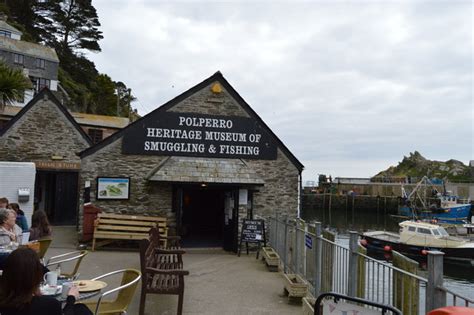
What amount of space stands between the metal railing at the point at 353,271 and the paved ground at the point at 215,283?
675mm

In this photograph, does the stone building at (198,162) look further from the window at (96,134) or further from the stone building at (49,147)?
the window at (96,134)

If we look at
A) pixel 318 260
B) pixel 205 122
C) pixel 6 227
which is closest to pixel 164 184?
pixel 205 122

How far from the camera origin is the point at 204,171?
45.2ft

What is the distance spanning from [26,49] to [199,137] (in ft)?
117

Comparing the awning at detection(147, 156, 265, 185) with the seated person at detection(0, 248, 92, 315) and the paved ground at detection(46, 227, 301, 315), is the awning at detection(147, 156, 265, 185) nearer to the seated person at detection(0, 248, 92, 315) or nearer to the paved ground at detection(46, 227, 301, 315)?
the paved ground at detection(46, 227, 301, 315)

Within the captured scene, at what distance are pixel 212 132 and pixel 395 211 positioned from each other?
153ft

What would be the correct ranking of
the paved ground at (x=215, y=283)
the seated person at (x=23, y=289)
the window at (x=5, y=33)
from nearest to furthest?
the seated person at (x=23, y=289) < the paved ground at (x=215, y=283) < the window at (x=5, y=33)

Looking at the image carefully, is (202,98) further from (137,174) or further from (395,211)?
(395,211)

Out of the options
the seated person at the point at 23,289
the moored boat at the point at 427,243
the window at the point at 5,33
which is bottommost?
the moored boat at the point at 427,243

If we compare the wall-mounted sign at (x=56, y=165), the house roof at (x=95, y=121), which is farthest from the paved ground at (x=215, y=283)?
the house roof at (x=95, y=121)

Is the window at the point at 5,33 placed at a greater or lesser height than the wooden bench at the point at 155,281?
greater

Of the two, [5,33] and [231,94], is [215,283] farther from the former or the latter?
[5,33]

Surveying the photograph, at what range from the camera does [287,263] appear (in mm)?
9391

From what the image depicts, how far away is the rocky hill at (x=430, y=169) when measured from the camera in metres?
73.1
